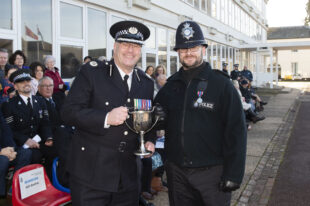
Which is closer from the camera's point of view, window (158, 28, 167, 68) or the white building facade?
the white building facade

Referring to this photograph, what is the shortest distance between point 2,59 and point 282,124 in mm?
9123

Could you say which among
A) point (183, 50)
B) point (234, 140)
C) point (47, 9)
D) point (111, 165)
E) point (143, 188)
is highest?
point (47, 9)

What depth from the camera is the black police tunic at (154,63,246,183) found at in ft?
7.68

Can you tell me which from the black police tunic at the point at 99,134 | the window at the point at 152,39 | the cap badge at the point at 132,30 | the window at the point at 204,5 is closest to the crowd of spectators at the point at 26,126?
the black police tunic at the point at 99,134

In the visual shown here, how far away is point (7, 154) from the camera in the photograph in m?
3.74

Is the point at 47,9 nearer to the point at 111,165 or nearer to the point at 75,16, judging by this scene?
the point at 75,16

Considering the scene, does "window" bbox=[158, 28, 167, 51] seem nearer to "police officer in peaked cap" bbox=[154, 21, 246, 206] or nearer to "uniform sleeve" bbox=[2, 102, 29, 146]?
"uniform sleeve" bbox=[2, 102, 29, 146]

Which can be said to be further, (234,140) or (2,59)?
(2,59)

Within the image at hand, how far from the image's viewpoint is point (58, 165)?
370cm

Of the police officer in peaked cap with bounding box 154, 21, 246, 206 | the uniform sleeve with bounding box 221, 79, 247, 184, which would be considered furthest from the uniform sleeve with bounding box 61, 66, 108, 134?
the uniform sleeve with bounding box 221, 79, 247, 184

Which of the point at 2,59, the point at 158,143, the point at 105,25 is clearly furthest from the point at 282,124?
the point at 2,59

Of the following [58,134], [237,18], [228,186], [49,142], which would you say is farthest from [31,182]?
[237,18]

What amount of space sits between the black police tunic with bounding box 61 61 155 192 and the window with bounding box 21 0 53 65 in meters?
4.66

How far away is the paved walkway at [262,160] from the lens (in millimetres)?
4438
